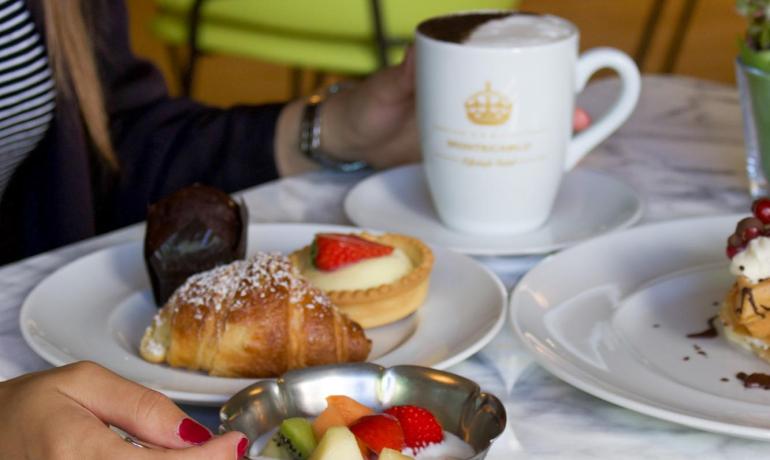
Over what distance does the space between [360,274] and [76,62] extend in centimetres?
56

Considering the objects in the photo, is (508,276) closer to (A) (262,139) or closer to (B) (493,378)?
(B) (493,378)

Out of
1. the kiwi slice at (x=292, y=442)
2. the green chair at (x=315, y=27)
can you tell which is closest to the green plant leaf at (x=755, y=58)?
the kiwi slice at (x=292, y=442)

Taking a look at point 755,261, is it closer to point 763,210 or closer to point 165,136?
point 763,210

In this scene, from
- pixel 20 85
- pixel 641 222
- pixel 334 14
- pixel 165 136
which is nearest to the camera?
pixel 641 222

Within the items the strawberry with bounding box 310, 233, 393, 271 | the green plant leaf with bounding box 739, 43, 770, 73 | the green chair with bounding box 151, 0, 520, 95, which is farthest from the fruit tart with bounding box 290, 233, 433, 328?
the green chair with bounding box 151, 0, 520, 95

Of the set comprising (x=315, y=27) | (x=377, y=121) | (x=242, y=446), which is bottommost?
(x=315, y=27)

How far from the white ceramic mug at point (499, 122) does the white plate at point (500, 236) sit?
24 mm

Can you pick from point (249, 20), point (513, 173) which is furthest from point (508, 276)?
point (249, 20)

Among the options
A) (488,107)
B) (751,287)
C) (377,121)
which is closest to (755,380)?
(751,287)

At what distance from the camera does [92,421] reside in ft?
1.98

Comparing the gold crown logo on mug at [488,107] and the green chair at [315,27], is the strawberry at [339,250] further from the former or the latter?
the green chair at [315,27]

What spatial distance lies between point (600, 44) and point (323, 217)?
3424 millimetres

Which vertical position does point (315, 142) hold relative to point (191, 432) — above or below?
below

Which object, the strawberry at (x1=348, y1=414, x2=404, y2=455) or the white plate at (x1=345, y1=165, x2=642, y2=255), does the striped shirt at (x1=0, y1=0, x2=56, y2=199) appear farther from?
the strawberry at (x1=348, y1=414, x2=404, y2=455)
